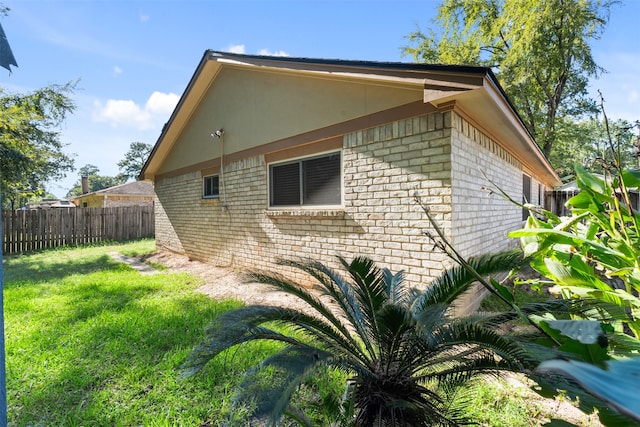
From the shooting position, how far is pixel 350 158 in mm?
5121

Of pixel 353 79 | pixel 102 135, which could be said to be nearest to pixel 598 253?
pixel 353 79

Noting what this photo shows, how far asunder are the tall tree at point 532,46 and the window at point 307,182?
45.7 feet

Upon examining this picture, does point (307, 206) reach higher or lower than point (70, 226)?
higher

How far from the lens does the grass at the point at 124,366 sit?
2.60 m

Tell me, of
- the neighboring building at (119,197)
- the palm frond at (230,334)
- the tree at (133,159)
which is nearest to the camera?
the palm frond at (230,334)

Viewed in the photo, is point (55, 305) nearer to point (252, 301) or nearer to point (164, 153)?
point (252, 301)

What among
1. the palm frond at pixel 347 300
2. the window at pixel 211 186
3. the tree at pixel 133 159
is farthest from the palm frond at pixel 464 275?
the tree at pixel 133 159

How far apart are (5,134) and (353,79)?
11772 mm

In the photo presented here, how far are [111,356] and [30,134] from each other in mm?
12791

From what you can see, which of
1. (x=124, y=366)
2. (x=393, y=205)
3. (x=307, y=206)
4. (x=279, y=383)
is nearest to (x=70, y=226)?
(x=307, y=206)

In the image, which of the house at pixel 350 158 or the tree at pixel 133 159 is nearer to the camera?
the house at pixel 350 158

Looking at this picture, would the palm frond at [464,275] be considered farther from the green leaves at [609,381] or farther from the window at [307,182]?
the window at [307,182]

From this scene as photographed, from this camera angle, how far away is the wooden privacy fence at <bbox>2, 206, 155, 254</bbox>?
1234cm

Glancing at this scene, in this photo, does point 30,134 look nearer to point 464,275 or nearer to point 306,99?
point 306,99
